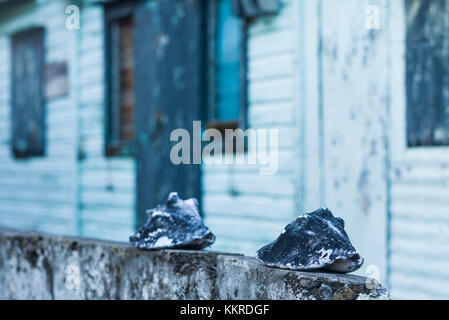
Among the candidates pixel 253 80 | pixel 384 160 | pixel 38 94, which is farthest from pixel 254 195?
pixel 38 94

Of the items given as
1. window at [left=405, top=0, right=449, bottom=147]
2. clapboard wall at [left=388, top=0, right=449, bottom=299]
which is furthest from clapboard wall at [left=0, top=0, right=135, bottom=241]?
window at [left=405, top=0, right=449, bottom=147]

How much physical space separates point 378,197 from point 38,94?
6271 mm

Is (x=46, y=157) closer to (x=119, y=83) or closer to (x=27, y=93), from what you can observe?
(x=27, y=93)

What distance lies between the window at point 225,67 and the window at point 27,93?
154 inches

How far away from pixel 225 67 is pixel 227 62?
6cm

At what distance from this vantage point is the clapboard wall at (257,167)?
570 cm

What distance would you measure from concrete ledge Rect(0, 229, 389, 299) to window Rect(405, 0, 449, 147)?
225 centimetres

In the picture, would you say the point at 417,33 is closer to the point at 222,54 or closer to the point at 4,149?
the point at 222,54

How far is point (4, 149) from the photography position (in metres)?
10.5

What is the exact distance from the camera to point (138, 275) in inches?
137

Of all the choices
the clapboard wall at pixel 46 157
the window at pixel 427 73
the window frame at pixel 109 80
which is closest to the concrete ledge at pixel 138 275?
the window at pixel 427 73

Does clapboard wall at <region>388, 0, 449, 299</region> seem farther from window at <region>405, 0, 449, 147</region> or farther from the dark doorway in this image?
the dark doorway

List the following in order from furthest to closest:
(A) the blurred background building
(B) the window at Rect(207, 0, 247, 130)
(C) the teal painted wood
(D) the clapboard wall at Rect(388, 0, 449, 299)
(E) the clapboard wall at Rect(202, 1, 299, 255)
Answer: (C) the teal painted wood → (B) the window at Rect(207, 0, 247, 130) → (E) the clapboard wall at Rect(202, 1, 299, 255) → (A) the blurred background building → (D) the clapboard wall at Rect(388, 0, 449, 299)

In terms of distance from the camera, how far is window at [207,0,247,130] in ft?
20.6
